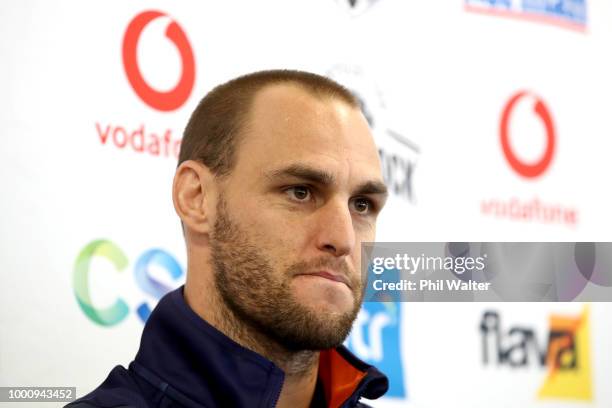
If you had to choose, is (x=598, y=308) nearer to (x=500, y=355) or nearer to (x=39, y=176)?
(x=500, y=355)

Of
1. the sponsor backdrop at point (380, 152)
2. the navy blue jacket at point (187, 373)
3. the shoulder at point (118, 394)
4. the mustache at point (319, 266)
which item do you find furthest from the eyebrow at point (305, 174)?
the sponsor backdrop at point (380, 152)

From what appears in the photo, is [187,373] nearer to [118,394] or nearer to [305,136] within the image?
[118,394]

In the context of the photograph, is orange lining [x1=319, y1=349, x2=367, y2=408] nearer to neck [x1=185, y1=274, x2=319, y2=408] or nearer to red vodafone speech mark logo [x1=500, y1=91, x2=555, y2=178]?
neck [x1=185, y1=274, x2=319, y2=408]

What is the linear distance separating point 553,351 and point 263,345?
1028mm

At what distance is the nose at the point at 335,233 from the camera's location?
109 cm

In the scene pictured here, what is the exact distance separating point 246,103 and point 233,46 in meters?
0.46

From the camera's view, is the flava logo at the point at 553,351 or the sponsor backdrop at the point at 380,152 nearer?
the sponsor backdrop at the point at 380,152

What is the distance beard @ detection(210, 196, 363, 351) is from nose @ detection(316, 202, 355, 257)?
0.01 m

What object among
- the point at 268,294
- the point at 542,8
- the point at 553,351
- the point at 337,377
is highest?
the point at 542,8

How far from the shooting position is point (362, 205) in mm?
1203

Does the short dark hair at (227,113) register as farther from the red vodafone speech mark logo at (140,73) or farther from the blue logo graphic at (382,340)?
the blue logo graphic at (382,340)

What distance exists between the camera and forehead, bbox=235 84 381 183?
1.14 m

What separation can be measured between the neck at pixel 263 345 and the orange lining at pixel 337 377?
0.04 metres

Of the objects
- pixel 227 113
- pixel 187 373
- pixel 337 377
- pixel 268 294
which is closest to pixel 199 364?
pixel 187 373
